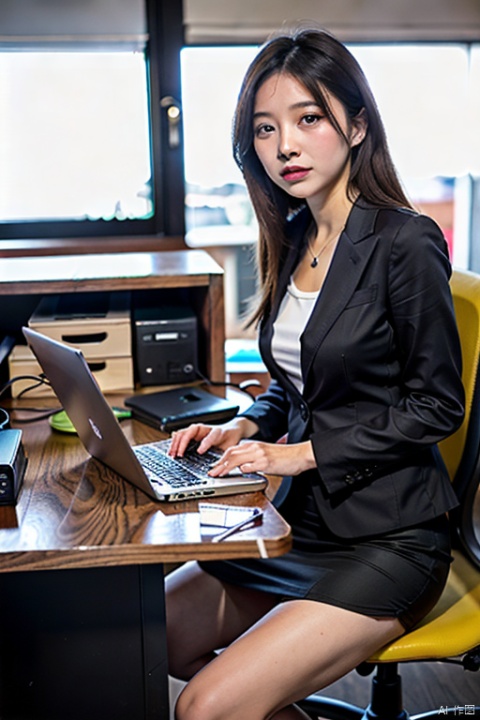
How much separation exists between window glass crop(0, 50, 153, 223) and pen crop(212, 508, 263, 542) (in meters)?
1.98

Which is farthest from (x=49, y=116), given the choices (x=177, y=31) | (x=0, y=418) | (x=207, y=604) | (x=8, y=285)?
(x=207, y=604)

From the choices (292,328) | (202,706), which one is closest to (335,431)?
(292,328)

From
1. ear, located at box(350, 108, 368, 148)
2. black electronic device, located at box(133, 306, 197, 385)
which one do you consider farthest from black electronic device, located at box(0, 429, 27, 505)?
ear, located at box(350, 108, 368, 148)

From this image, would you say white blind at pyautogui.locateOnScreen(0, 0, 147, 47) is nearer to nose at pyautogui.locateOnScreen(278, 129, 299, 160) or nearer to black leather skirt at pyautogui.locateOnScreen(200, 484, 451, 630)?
nose at pyautogui.locateOnScreen(278, 129, 299, 160)

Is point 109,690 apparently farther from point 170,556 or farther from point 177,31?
point 177,31

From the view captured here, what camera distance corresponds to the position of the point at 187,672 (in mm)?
1563

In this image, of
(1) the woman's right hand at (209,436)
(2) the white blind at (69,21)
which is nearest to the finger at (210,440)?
(1) the woman's right hand at (209,436)

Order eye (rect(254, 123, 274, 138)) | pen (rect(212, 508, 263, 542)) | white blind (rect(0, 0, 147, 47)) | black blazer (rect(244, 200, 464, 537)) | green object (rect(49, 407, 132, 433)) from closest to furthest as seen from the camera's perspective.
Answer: pen (rect(212, 508, 263, 542)) < black blazer (rect(244, 200, 464, 537)) < eye (rect(254, 123, 274, 138)) < green object (rect(49, 407, 132, 433)) < white blind (rect(0, 0, 147, 47))

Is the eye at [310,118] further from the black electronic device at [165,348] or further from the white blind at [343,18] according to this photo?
the white blind at [343,18]

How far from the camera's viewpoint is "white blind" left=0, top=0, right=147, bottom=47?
2824 mm

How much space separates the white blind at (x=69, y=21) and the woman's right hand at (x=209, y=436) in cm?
176

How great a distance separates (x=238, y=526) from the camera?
1164 mm

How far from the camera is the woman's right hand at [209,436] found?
4.78 ft

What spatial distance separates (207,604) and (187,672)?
0.41 ft
